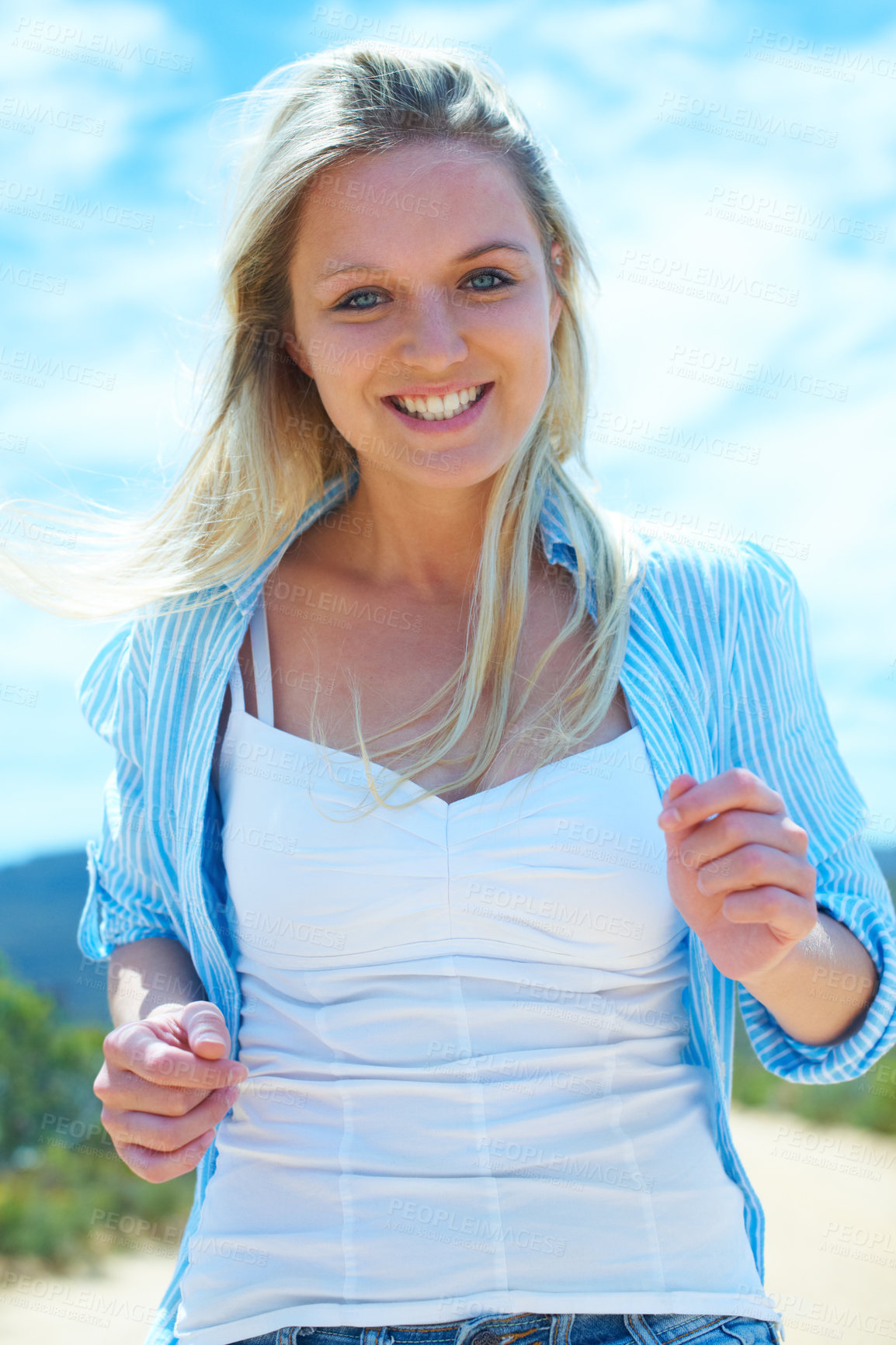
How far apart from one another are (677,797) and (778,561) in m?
0.89

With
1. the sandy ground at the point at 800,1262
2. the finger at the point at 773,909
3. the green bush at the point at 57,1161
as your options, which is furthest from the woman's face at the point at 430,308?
the green bush at the point at 57,1161

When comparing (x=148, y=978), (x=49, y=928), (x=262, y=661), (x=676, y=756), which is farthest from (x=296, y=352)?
(x=49, y=928)

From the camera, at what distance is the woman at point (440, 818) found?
159 centimetres

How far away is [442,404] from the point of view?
6.71 feet

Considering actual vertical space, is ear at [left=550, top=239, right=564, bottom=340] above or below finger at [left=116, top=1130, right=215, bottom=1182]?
above

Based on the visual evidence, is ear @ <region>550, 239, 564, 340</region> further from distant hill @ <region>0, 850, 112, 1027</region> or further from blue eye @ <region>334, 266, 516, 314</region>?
distant hill @ <region>0, 850, 112, 1027</region>

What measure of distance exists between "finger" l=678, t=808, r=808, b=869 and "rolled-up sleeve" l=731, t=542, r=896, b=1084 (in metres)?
0.46

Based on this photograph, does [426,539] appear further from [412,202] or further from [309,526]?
[412,202]

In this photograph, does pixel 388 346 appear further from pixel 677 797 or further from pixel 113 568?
pixel 677 797

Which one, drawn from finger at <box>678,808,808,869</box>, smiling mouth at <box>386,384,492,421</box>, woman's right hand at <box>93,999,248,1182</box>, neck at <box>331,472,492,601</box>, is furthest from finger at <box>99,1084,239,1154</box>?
smiling mouth at <box>386,384,492,421</box>

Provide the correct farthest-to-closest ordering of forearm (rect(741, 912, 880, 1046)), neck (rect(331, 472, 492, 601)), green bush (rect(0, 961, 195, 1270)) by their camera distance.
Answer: green bush (rect(0, 961, 195, 1270)), neck (rect(331, 472, 492, 601)), forearm (rect(741, 912, 880, 1046))

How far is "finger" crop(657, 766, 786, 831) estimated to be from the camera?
57.7 inches

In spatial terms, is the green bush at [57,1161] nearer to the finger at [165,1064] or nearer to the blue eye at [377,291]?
the finger at [165,1064]

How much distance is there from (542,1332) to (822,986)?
2.24 feet
